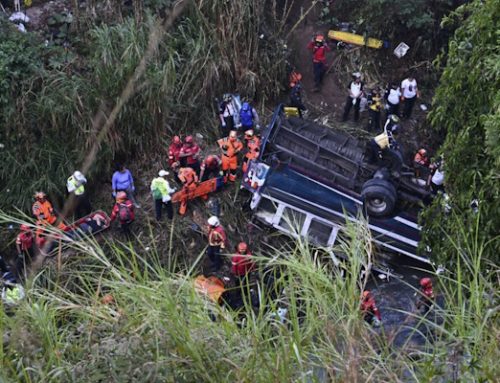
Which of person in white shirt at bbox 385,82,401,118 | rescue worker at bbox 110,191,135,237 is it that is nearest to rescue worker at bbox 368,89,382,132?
person in white shirt at bbox 385,82,401,118

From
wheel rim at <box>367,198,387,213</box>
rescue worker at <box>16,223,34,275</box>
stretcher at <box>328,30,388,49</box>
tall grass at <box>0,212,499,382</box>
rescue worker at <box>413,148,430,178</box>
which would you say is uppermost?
tall grass at <box>0,212,499,382</box>

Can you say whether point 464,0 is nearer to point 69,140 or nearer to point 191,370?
point 69,140

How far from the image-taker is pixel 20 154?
12281 millimetres

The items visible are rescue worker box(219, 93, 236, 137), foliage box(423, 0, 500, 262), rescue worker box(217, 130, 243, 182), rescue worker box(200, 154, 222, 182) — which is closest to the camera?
foliage box(423, 0, 500, 262)

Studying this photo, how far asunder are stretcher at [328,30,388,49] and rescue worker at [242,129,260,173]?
3669 millimetres

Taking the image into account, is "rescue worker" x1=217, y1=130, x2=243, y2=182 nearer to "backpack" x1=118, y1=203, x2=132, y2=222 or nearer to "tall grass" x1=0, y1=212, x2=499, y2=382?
"backpack" x1=118, y1=203, x2=132, y2=222

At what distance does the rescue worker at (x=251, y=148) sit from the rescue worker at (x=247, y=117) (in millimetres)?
608

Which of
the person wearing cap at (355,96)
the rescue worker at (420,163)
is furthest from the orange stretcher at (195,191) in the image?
the rescue worker at (420,163)

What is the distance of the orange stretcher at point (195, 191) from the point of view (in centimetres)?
1180

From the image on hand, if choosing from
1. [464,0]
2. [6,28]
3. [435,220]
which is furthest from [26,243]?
[464,0]

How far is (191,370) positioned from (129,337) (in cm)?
41

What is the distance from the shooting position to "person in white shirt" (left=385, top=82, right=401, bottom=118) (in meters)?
13.3

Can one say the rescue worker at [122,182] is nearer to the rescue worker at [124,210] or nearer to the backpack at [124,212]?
the rescue worker at [124,210]

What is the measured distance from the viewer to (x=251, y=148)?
39.6 ft
